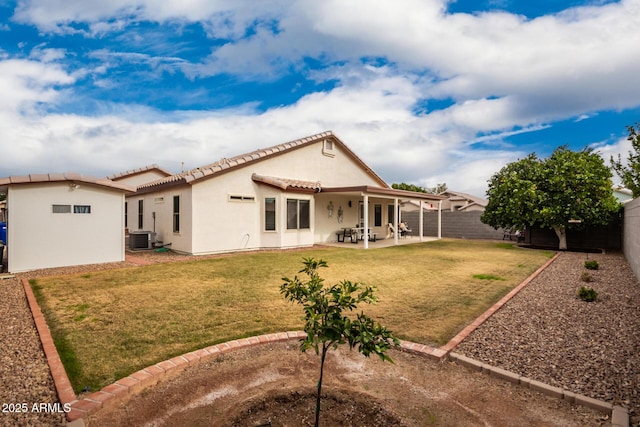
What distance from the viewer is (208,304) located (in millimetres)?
6090

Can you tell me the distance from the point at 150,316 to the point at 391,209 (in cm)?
1837

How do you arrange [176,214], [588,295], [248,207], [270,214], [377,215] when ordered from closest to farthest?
[588,295]
[176,214]
[248,207]
[270,214]
[377,215]

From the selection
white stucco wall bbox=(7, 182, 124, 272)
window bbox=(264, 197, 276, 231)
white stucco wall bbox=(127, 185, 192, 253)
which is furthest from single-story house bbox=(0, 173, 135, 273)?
window bbox=(264, 197, 276, 231)

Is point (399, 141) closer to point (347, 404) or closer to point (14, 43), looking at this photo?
point (14, 43)

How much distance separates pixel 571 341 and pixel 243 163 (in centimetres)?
1236

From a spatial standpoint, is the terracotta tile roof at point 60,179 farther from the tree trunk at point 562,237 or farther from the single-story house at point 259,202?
the tree trunk at point 562,237

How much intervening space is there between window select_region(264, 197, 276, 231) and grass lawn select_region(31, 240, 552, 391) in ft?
11.4

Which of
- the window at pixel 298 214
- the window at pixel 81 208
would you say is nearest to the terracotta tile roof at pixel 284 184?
the window at pixel 298 214

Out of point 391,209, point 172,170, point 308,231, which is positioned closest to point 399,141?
point 391,209

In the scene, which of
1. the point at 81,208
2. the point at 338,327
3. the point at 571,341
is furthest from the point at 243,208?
the point at 338,327

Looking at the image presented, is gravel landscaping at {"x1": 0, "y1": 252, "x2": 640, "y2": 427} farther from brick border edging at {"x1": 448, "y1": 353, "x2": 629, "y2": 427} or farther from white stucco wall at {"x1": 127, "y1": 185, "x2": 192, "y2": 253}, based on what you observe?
white stucco wall at {"x1": 127, "y1": 185, "x2": 192, "y2": 253}

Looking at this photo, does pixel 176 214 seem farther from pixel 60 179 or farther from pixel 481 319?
pixel 481 319

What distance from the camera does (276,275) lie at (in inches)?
353

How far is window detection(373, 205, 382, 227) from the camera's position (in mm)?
20562
